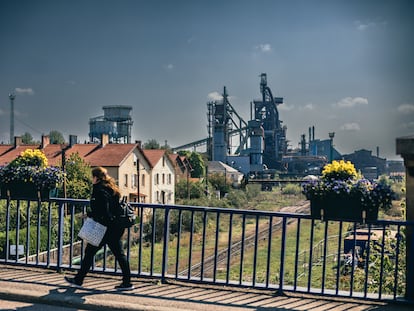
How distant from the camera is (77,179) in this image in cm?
3828

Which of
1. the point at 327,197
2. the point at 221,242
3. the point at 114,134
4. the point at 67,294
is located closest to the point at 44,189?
the point at 67,294

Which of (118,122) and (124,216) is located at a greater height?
(118,122)

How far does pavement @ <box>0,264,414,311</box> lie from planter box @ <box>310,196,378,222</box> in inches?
39.6

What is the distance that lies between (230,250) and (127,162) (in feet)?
138

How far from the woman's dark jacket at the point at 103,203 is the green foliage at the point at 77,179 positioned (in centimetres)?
3100

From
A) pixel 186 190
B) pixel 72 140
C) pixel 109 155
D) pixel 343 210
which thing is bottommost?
pixel 186 190

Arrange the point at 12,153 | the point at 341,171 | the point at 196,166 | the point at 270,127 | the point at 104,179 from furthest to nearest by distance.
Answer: the point at 270,127 → the point at 196,166 → the point at 12,153 → the point at 104,179 → the point at 341,171

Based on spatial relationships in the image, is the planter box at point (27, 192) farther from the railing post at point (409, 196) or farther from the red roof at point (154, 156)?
the red roof at point (154, 156)

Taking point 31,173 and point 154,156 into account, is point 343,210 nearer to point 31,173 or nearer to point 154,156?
point 31,173

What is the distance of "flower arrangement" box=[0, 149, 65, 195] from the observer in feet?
24.2

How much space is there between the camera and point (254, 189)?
265ft

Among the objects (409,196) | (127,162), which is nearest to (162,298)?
(409,196)

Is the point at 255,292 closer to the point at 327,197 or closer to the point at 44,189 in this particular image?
the point at 327,197

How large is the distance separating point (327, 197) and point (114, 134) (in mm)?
103242
